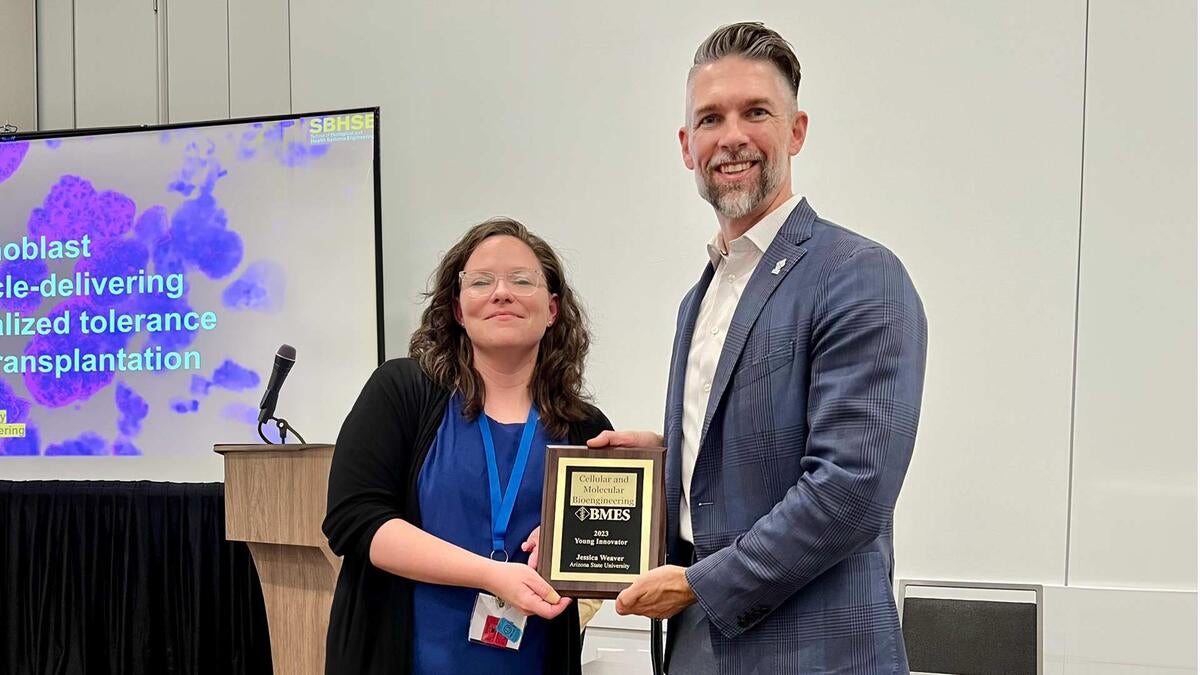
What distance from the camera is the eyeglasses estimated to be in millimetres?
2195

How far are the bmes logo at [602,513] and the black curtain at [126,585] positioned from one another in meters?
3.22

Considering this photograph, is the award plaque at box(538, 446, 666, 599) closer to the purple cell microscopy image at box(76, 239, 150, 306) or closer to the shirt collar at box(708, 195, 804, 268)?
the shirt collar at box(708, 195, 804, 268)

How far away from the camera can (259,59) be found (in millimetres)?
5145

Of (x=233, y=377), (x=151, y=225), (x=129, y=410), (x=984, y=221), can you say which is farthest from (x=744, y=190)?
(x=129, y=410)

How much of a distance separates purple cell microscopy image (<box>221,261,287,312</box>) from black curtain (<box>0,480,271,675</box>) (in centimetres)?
80

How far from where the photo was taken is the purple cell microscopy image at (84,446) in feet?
15.7

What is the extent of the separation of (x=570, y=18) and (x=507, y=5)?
0.30 m

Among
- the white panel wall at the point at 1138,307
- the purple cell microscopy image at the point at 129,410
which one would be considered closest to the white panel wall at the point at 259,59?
the purple cell microscopy image at the point at 129,410

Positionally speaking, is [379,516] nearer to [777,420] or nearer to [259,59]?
[777,420]

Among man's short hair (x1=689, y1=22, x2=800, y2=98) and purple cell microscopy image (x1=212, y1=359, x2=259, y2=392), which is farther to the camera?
purple cell microscopy image (x1=212, y1=359, x2=259, y2=392)

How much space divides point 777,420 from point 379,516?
809 mm

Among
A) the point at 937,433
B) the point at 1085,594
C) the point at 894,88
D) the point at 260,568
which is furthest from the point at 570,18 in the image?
the point at 1085,594

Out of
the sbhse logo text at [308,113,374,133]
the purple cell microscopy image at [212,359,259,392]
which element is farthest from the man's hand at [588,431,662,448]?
the purple cell microscopy image at [212,359,259,392]

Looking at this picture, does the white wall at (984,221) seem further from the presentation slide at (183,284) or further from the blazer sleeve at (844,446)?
the blazer sleeve at (844,446)
